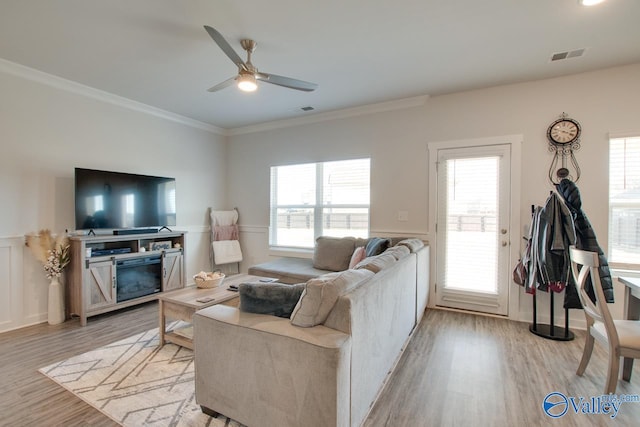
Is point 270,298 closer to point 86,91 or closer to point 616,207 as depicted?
point 616,207

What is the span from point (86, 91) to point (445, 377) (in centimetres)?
493

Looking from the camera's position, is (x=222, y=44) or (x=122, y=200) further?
(x=122, y=200)

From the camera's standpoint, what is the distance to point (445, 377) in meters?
2.23

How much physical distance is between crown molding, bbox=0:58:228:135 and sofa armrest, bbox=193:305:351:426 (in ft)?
11.3

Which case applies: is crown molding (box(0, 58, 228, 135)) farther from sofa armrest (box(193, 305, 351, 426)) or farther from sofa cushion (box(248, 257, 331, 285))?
sofa armrest (box(193, 305, 351, 426))

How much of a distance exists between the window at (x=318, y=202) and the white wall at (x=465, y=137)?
0.15 metres

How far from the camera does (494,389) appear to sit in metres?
2.09

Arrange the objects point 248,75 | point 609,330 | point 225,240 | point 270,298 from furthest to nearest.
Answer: point 225,240, point 248,75, point 609,330, point 270,298

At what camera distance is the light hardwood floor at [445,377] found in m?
1.80

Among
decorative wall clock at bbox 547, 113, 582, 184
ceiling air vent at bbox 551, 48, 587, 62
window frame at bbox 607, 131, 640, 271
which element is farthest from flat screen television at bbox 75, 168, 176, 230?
window frame at bbox 607, 131, 640, 271

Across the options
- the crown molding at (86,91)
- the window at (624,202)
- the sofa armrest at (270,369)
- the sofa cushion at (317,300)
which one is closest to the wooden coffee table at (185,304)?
the sofa armrest at (270,369)

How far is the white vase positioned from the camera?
322 centimetres

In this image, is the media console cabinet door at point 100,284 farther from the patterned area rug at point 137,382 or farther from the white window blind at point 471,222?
the white window blind at point 471,222

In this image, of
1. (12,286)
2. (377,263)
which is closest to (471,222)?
(377,263)
